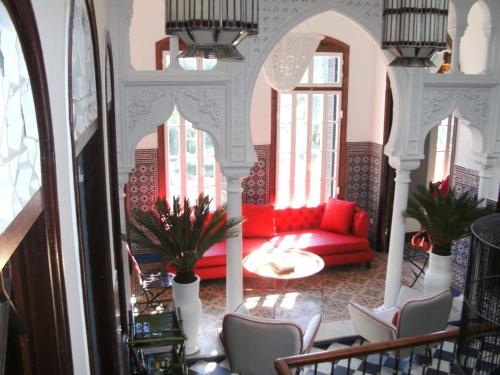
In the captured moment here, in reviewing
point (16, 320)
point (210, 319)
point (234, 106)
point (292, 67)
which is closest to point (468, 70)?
point (292, 67)

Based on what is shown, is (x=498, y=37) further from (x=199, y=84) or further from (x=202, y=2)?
(x=202, y=2)

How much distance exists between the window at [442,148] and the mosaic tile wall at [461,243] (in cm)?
213

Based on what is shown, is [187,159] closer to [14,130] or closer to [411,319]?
[411,319]

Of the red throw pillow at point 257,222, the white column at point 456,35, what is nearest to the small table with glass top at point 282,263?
the red throw pillow at point 257,222

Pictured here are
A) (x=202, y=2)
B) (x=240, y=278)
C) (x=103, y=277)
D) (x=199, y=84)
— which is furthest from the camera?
(x=240, y=278)

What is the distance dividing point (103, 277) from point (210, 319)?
359 cm

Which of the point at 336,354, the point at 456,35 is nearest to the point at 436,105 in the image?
the point at 456,35

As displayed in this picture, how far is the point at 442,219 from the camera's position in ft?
20.7

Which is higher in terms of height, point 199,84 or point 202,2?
point 202,2

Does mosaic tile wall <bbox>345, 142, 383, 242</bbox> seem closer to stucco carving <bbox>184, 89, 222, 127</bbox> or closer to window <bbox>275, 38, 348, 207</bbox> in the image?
window <bbox>275, 38, 348, 207</bbox>

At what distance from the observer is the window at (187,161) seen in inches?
322

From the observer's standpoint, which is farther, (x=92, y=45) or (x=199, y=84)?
(x=199, y=84)

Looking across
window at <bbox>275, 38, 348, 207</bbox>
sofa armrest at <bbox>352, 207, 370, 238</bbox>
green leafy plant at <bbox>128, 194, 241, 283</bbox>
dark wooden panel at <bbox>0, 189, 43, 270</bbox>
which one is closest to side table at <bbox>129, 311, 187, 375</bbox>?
green leafy plant at <bbox>128, 194, 241, 283</bbox>

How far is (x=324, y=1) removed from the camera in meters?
5.38
